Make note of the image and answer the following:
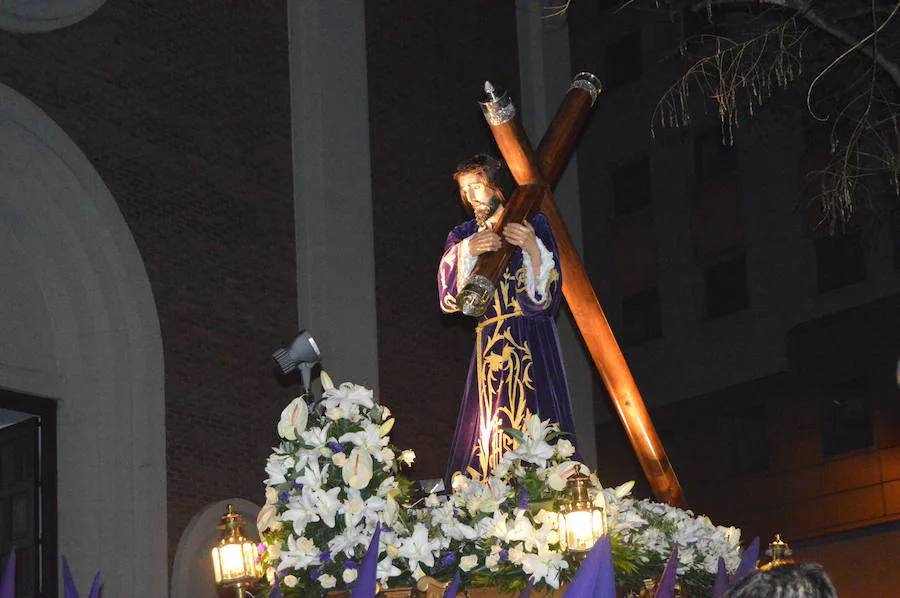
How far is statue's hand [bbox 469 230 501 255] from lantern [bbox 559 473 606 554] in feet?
6.92

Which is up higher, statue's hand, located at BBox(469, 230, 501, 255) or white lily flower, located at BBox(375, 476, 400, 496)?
statue's hand, located at BBox(469, 230, 501, 255)

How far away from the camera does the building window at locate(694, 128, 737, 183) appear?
80.1ft

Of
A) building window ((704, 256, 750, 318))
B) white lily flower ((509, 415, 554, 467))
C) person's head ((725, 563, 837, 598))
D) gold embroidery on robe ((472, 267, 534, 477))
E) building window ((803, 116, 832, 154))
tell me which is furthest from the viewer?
building window ((704, 256, 750, 318))

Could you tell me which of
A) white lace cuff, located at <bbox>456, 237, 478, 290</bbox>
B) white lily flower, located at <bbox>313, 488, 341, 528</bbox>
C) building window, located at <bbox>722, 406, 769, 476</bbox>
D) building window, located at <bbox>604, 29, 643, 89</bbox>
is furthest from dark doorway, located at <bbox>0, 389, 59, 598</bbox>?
building window, located at <bbox>604, 29, 643, 89</bbox>

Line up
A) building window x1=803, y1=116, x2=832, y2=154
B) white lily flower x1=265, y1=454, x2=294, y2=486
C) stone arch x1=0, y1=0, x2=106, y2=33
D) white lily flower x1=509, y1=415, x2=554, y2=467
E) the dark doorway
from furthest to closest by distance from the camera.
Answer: building window x1=803, y1=116, x2=832, y2=154, the dark doorway, stone arch x1=0, y1=0, x2=106, y2=33, white lily flower x1=509, y1=415, x2=554, y2=467, white lily flower x1=265, y1=454, x2=294, y2=486

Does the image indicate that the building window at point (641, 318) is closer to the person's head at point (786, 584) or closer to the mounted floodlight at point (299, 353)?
the mounted floodlight at point (299, 353)

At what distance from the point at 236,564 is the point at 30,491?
6614mm

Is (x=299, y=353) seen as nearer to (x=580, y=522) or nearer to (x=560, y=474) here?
(x=560, y=474)

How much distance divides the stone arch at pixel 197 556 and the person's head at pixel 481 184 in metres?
5.89

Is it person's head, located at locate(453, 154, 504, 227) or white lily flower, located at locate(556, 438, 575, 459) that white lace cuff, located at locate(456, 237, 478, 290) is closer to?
person's head, located at locate(453, 154, 504, 227)

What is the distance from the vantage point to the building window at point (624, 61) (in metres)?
26.5

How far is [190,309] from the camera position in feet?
48.0

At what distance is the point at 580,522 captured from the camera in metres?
6.58

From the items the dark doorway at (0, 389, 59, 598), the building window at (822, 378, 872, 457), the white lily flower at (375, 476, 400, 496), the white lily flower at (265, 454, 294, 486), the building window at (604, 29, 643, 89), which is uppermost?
the building window at (604, 29, 643, 89)
